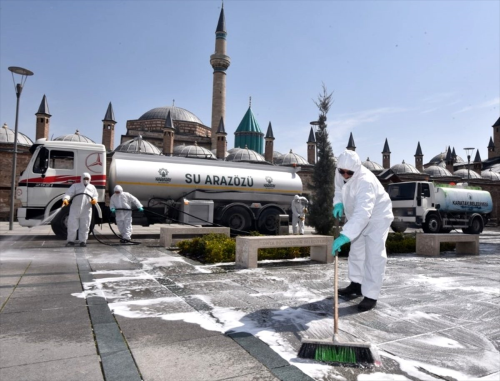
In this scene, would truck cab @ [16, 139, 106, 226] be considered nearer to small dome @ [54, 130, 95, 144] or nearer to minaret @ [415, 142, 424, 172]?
small dome @ [54, 130, 95, 144]

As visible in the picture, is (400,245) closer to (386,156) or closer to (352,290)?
(352,290)

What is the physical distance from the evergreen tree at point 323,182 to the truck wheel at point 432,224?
296 inches

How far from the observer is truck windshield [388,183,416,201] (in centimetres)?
1689

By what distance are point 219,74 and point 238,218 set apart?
1451 inches

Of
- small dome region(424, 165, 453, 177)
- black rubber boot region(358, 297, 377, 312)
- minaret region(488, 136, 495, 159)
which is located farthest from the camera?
minaret region(488, 136, 495, 159)

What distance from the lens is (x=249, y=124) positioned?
57.9 m

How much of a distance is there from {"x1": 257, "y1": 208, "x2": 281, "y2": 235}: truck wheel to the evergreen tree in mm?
2246

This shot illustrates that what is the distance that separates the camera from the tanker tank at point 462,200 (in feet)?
58.4

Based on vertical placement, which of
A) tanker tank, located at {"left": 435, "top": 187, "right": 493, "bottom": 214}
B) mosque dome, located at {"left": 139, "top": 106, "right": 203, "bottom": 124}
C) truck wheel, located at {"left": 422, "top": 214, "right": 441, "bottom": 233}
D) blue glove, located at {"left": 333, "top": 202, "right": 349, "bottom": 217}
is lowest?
truck wheel, located at {"left": 422, "top": 214, "right": 441, "bottom": 233}

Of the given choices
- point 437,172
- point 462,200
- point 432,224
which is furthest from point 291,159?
point 432,224

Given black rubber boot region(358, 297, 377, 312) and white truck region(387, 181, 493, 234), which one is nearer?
black rubber boot region(358, 297, 377, 312)

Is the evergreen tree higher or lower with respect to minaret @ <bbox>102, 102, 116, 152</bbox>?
lower

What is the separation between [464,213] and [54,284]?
2005 centimetres

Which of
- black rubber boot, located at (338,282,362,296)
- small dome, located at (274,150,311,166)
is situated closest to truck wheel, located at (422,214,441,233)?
black rubber boot, located at (338,282,362,296)
